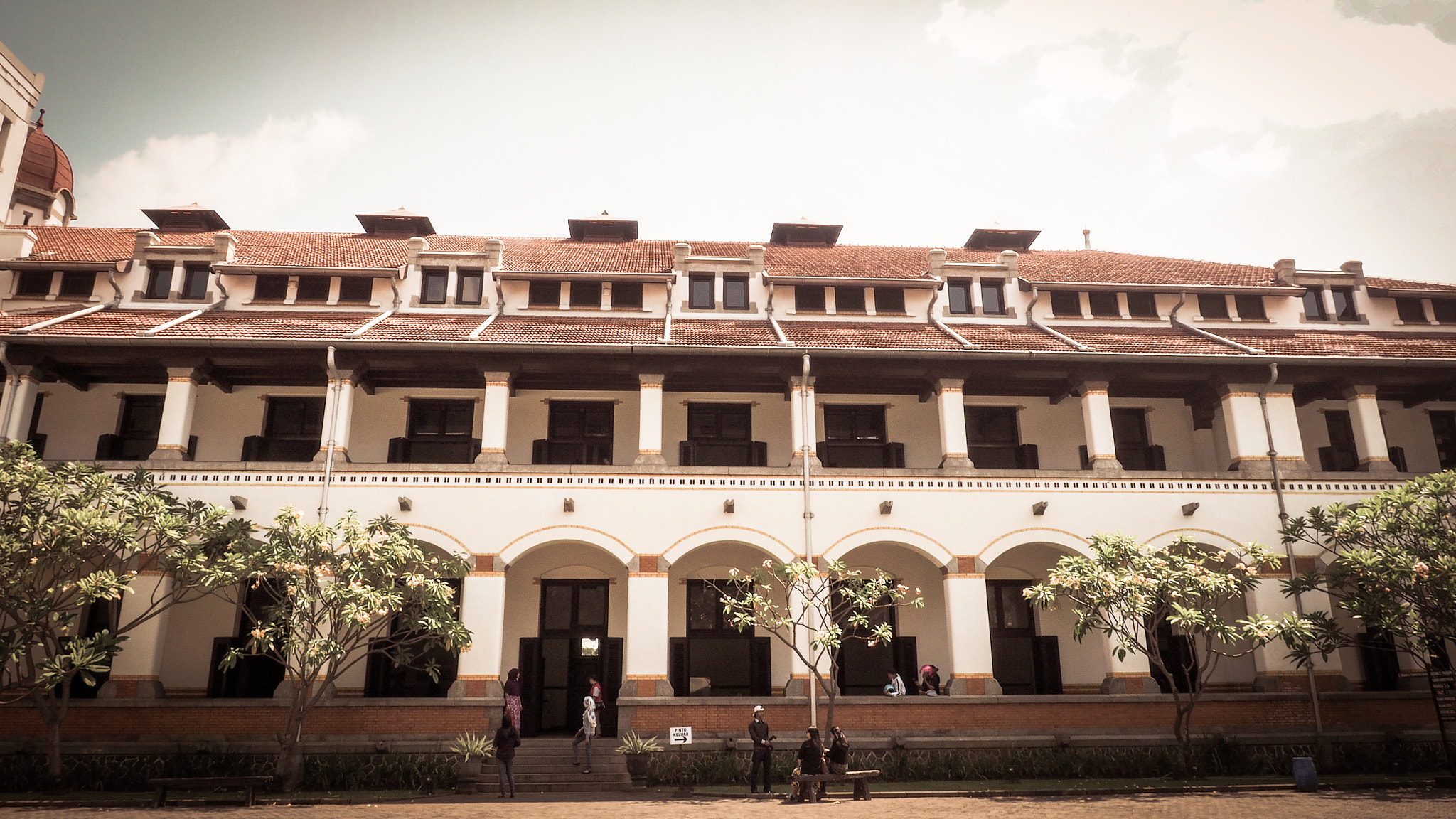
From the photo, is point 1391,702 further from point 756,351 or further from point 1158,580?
point 756,351

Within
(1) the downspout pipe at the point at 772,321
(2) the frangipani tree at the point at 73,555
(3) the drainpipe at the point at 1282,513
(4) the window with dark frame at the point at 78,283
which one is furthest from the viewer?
(4) the window with dark frame at the point at 78,283

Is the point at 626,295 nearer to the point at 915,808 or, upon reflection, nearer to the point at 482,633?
the point at 482,633

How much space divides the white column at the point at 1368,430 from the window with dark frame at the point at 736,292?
1355cm

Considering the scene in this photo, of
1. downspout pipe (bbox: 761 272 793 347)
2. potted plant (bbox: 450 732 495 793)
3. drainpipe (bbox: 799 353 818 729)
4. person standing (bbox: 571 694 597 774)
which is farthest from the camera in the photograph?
downspout pipe (bbox: 761 272 793 347)

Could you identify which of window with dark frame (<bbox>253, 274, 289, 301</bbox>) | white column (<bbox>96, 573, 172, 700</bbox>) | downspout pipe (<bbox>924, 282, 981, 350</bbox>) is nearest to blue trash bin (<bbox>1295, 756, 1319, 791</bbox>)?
downspout pipe (<bbox>924, 282, 981, 350</bbox>)

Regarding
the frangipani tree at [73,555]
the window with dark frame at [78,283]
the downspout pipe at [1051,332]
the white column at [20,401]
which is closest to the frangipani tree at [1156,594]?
the downspout pipe at [1051,332]

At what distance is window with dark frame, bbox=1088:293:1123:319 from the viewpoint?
73.4 feet

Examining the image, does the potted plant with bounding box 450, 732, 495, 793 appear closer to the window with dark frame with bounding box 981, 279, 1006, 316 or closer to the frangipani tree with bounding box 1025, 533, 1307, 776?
the frangipani tree with bounding box 1025, 533, 1307, 776

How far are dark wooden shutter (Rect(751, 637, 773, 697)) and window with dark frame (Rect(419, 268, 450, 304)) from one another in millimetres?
11048

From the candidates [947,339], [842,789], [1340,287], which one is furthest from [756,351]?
[1340,287]

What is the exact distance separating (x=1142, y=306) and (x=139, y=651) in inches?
910

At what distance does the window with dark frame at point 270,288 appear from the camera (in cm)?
2145

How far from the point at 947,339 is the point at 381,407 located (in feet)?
41.7

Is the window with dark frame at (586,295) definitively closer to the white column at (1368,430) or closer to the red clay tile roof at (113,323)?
the red clay tile roof at (113,323)
